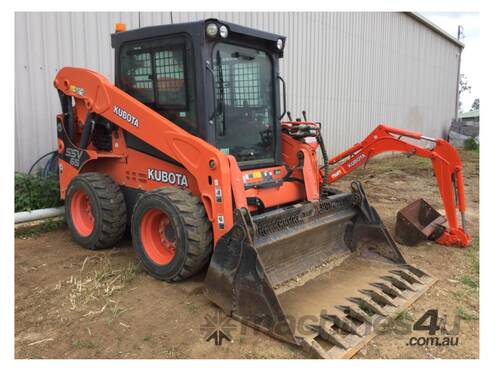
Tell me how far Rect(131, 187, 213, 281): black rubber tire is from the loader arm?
0.11m

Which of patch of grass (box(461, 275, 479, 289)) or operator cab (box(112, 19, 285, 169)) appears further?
patch of grass (box(461, 275, 479, 289))

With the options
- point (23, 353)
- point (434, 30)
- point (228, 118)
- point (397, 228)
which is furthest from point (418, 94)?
point (23, 353)

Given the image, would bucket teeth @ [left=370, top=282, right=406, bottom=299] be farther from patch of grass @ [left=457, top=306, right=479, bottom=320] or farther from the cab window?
the cab window

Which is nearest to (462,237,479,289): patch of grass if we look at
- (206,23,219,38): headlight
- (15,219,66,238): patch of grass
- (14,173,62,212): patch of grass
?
(206,23,219,38): headlight

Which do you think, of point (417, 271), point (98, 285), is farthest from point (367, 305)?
point (98, 285)

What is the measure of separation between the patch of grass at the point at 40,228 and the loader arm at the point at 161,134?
4.22ft

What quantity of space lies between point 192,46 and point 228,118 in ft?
2.55

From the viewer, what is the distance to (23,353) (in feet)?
10.4

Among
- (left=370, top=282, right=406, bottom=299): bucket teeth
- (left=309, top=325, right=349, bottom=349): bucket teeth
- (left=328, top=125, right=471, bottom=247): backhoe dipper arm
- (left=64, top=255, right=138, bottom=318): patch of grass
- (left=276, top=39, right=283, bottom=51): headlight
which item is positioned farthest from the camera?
(left=328, top=125, right=471, bottom=247): backhoe dipper arm

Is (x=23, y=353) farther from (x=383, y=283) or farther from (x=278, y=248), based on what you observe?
(x=383, y=283)

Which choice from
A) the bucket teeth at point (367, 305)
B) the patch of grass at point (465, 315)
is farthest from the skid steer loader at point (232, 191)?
the patch of grass at point (465, 315)

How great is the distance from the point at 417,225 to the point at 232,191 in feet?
9.89

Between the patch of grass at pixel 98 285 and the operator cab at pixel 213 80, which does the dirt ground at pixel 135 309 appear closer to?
the patch of grass at pixel 98 285

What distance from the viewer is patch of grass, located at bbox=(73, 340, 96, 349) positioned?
321cm
